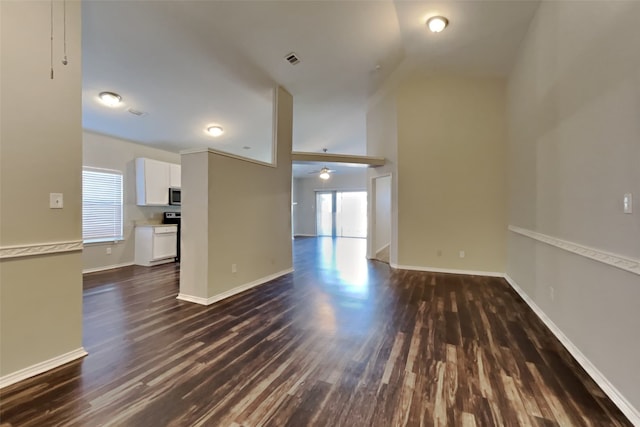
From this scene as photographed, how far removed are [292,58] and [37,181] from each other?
3.22 meters

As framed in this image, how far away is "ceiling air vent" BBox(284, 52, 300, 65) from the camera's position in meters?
3.96

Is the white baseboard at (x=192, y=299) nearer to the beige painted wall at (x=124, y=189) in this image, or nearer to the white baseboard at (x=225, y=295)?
the white baseboard at (x=225, y=295)

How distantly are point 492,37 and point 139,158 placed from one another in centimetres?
639

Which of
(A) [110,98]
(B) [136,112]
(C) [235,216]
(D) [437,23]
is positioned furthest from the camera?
(B) [136,112]

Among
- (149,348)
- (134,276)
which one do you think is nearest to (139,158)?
(134,276)

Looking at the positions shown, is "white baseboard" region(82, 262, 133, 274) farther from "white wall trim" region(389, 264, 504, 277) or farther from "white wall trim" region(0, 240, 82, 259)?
"white wall trim" region(389, 264, 504, 277)

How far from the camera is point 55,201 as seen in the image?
7.08 ft

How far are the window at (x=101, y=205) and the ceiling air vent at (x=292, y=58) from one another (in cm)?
407

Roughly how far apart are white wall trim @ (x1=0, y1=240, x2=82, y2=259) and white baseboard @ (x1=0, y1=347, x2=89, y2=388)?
2.59 ft

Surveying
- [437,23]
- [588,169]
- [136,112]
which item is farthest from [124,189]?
[588,169]

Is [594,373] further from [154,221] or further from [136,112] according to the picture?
[154,221]

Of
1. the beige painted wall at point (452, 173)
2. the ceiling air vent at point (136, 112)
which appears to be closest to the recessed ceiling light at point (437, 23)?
the beige painted wall at point (452, 173)

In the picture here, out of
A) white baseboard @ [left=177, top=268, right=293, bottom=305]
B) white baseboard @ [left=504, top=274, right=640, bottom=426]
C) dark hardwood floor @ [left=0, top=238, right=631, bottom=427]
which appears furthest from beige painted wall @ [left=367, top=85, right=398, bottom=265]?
white baseboard @ [left=504, top=274, right=640, bottom=426]

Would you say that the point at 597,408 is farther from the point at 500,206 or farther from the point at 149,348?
the point at 500,206
